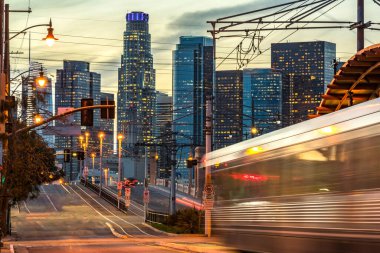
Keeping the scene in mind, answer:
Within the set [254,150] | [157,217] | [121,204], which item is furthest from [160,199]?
[254,150]

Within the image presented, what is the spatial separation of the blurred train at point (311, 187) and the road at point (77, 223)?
14.0m

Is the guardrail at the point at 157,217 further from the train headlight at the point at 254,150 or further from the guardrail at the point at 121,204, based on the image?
the train headlight at the point at 254,150

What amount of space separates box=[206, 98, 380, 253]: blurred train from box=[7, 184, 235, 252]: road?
14.0m

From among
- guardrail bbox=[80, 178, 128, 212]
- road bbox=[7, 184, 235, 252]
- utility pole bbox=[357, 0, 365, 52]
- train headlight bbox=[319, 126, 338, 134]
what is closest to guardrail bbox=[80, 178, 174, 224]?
guardrail bbox=[80, 178, 128, 212]

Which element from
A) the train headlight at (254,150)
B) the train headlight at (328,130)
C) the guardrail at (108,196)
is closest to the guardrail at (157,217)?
the guardrail at (108,196)

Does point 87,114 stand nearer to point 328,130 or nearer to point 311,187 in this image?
point 311,187

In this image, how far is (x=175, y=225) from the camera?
195 feet

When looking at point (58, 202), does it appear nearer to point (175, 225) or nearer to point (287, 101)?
point (287, 101)

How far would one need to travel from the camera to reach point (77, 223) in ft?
234

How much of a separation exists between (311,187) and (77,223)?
57.1 m

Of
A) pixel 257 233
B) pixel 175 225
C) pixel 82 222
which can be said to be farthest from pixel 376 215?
pixel 82 222

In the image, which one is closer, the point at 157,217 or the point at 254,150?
the point at 254,150

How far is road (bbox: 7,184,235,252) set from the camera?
47369 millimetres

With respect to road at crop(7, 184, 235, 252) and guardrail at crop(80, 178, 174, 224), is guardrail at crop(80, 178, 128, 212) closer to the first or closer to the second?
guardrail at crop(80, 178, 174, 224)
